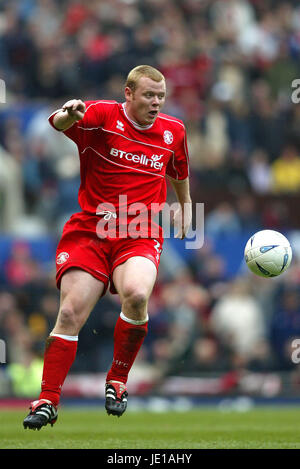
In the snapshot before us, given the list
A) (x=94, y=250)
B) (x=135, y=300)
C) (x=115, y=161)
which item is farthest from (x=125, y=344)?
(x=115, y=161)

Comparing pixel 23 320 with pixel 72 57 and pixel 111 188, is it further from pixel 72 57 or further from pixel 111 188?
pixel 111 188

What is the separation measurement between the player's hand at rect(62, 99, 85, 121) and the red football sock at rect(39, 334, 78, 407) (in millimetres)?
1686

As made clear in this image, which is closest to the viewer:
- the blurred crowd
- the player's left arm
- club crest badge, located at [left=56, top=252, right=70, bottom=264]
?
club crest badge, located at [left=56, top=252, right=70, bottom=264]

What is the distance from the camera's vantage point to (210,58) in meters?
19.1

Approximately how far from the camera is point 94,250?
8227 mm

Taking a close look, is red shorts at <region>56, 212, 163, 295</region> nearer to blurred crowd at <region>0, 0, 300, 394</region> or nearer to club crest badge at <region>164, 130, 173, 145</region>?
club crest badge at <region>164, 130, 173, 145</region>

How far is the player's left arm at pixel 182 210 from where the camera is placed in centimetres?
892

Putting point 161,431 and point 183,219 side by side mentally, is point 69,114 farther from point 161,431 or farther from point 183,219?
point 161,431

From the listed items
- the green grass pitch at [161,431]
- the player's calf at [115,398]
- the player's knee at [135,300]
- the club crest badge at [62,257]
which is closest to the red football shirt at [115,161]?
the club crest badge at [62,257]

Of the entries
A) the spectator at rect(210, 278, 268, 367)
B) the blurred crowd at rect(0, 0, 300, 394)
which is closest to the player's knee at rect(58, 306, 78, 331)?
the blurred crowd at rect(0, 0, 300, 394)

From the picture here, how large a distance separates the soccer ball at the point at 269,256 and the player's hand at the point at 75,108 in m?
2.03

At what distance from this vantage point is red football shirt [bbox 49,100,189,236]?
27.1ft

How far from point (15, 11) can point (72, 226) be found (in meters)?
11.2
